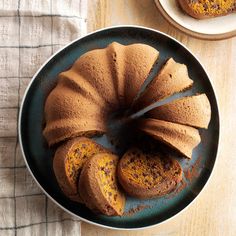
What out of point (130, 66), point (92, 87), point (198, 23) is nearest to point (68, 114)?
point (92, 87)

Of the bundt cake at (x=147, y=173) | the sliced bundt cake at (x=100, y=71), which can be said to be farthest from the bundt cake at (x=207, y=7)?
the bundt cake at (x=147, y=173)

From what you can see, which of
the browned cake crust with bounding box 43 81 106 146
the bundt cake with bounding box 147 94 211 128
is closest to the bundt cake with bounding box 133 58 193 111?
the bundt cake with bounding box 147 94 211 128

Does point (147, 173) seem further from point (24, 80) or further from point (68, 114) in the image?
point (24, 80)

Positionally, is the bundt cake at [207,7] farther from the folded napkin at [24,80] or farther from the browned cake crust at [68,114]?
the browned cake crust at [68,114]

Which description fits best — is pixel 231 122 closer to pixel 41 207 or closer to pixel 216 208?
pixel 216 208

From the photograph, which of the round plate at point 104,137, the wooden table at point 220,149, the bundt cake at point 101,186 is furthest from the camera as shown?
the wooden table at point 220,149

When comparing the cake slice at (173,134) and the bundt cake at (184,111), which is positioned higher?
the bundt cake at (184,111)

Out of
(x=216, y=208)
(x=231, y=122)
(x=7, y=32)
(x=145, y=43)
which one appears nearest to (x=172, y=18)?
(x=145, y=43)

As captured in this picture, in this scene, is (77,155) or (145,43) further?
(145,43)
